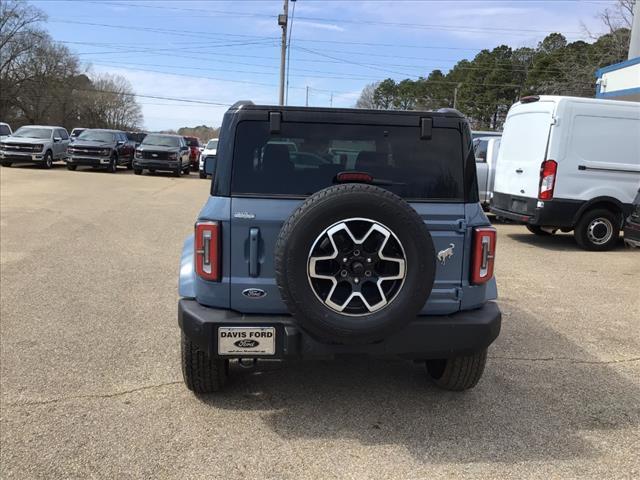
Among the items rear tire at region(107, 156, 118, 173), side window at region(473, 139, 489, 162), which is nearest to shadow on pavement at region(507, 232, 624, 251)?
side window at region(473, 139, 489, 162)

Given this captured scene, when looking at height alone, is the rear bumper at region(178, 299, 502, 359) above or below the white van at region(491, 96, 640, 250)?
below

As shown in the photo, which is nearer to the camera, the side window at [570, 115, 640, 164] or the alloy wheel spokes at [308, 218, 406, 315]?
the alloy wheel spokes at [308, 218, 406, 315]

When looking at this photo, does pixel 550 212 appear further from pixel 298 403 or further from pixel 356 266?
pixel 356 266

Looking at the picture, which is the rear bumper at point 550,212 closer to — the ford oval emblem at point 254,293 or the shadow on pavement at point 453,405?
the shadow on pavement at point 453,405

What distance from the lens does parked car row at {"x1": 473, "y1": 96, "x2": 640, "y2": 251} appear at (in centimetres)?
936

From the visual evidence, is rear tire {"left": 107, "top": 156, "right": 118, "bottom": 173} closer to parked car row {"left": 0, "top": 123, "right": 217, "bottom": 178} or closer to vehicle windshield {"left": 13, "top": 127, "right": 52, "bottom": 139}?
parked car row {"left": 0, "top": 123, "right": 217, "bottom": 178}

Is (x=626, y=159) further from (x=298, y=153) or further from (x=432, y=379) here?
(x=298, y=153)

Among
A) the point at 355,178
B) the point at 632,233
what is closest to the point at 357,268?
the point at 355,178

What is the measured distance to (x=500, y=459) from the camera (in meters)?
3.17

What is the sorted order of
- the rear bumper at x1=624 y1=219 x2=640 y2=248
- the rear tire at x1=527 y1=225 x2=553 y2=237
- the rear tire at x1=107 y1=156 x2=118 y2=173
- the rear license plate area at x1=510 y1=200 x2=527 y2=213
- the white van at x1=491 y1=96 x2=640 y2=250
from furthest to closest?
the rear tire at x1=107 y1=156 x2=118 y2=173, the rear tire at x1=527 y1=225 x2=553 y2=237, the rear license plate area at x1=510 y1=200 x2=527 y2=213, the white van at x1=491 y1=96 x2=640 y2=250, the rear bumper at x1=624 y1=219 x2=640 y2=248

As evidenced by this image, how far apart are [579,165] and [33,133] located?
2308cm

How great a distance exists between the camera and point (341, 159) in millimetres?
3539

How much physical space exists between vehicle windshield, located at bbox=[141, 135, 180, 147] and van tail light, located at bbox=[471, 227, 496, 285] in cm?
2287

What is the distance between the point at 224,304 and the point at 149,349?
65.3 inches
